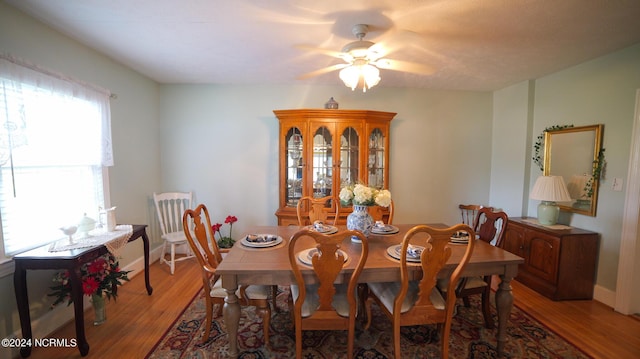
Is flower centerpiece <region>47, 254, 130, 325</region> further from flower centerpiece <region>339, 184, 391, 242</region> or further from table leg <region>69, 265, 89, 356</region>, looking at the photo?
flower centerpiece <region>339, 184, 391, 242</region>

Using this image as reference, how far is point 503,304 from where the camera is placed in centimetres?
171

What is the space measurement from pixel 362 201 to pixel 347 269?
54 cm

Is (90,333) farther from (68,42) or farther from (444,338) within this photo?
(444,338)

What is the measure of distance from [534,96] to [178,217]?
475 cm

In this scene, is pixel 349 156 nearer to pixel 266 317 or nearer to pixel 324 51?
pixel 324 51

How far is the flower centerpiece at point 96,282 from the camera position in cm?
181

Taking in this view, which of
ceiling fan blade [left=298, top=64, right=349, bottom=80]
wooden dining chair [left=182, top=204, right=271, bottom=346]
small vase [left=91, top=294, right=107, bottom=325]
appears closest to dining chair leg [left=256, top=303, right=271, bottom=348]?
wooden dining chair [left=182, top=204, right=271, bottom=346]

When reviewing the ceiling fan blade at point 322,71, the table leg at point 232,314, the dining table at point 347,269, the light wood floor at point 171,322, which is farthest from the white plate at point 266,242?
the ceiling fan blade at point 322,71

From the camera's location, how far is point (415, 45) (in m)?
2.21

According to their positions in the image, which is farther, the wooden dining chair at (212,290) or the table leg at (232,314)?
the wooden dining chair at (212,290)

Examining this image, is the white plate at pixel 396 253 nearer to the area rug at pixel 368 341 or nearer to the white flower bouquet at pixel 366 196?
the white flower bouquet at pixel 366 196

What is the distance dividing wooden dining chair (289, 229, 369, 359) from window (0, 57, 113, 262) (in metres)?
1.99

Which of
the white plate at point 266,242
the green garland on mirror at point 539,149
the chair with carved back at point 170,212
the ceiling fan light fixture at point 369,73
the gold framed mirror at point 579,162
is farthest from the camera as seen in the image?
the chair with carved back at point 170,212

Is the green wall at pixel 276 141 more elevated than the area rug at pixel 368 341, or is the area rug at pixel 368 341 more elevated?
the green wall at pixel 276 141
